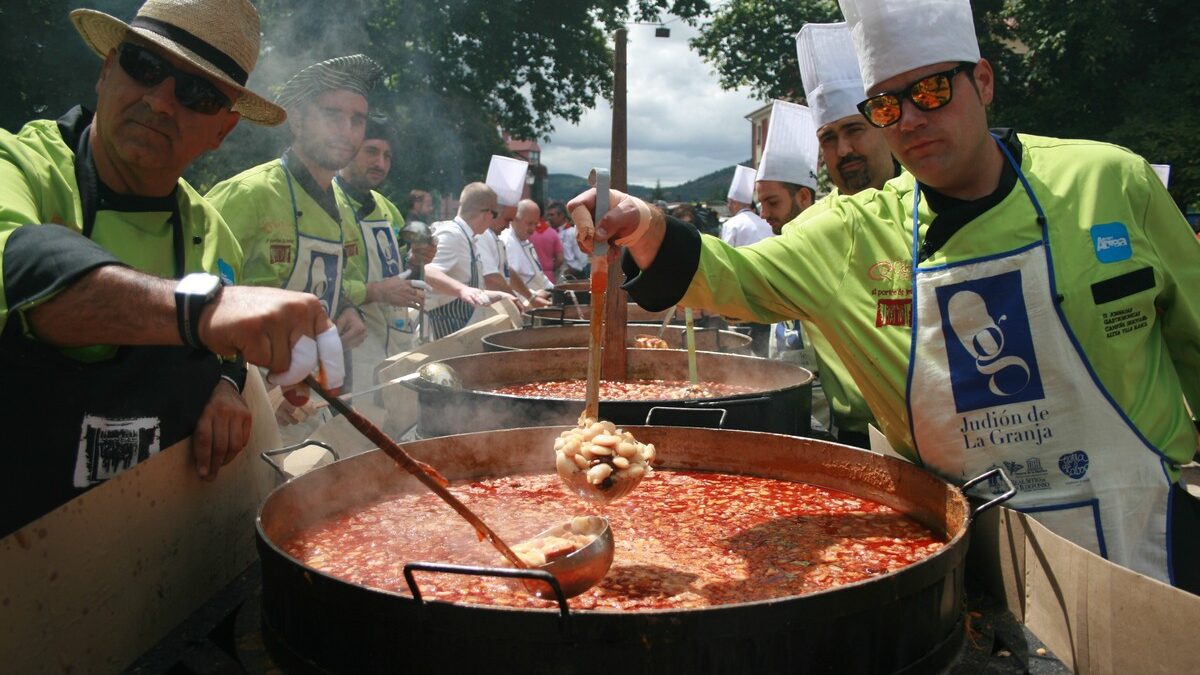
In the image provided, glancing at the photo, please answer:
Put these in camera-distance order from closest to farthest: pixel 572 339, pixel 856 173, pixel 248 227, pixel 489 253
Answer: pixel 856 173, pixel 248 227, pixel 572 339, pixel 489 253

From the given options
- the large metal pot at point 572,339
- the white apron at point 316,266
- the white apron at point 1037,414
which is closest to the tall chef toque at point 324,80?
the white apron at point 316,266

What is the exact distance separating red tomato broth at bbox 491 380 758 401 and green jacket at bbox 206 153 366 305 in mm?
1424

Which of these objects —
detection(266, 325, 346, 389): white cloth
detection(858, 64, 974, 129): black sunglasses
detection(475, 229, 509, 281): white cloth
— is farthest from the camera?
detection(475, 229, 509, 281): white cloth

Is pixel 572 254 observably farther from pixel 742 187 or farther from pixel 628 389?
pixel 628 389

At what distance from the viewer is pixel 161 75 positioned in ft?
8.77

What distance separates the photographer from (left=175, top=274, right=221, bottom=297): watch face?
67.9 inches

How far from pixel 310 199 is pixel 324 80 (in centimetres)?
79

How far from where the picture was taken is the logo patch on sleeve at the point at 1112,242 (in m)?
2.50

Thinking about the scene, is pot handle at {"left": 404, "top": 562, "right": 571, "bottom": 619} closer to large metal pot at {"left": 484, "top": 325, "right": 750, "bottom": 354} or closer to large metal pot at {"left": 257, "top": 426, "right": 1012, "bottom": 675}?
large metal pot at {"left": 257, "top": 426, "right": 1012, "bottom": 675}

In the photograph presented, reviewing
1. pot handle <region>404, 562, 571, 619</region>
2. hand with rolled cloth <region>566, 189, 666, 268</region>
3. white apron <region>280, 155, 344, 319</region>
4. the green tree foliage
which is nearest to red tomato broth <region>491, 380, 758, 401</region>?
white apron <region>280, 155, 344, 319</region>

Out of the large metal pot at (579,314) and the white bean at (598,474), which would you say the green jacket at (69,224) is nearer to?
the white bean at (598,474)

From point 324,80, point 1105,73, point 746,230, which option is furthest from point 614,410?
point 1105,73

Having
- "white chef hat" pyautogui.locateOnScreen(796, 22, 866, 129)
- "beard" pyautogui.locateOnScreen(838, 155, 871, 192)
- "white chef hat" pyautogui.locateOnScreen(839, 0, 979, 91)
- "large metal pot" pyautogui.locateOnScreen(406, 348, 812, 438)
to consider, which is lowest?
"large metal pot" pyautogui.locateOnScreen(406, 348, 812, 438)

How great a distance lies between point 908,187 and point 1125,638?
1.54 meters
